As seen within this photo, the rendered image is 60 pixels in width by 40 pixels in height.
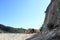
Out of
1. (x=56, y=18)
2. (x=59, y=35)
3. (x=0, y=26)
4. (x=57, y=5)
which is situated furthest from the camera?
(x=0, y=26)

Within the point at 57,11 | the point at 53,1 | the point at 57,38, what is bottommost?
the point at 57,38

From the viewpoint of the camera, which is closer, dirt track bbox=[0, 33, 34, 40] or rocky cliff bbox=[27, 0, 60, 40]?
rocky cliff bbox=[27, 0, 60, 40]

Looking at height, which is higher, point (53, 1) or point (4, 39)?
point (53, 1)

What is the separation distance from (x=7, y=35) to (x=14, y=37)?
3.46 feet

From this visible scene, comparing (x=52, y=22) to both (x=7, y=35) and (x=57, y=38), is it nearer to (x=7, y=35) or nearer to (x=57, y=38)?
(x=57, y=38)

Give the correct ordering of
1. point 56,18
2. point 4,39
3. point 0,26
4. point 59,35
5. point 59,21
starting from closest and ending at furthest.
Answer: point 59,35 → point 59,21 → point 56,18 → point 4,39 → point 0,26

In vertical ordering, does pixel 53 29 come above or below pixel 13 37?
below

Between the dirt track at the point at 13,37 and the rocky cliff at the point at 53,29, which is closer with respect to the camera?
the rocky cliff at the point at 53,29

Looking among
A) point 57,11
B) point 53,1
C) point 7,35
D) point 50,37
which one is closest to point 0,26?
point 7,35

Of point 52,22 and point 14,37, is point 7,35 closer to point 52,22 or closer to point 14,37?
point 14,37

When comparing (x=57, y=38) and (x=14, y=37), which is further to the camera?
(x=14, y=37)

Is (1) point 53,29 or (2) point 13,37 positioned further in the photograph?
(2) point 13,37

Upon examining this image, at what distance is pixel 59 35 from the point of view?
14656 mm

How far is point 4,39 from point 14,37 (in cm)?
147
